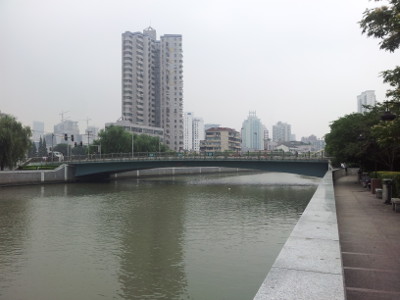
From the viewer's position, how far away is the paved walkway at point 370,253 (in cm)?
611

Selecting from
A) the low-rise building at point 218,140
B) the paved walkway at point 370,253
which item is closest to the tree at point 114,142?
the paved walkway at point 370,253

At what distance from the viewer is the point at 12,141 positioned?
48094 mm

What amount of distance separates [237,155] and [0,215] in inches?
1416

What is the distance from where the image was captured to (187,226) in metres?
19.8

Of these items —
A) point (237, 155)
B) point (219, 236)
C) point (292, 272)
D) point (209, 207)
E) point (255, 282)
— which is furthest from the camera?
point (237, 155)

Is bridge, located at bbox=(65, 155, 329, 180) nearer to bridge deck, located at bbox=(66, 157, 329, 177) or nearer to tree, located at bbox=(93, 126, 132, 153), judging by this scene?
bridge deck, located at bbox=(66, 157, 329, 177)

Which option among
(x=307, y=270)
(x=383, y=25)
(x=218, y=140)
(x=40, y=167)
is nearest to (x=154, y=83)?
(x=218, y=140)

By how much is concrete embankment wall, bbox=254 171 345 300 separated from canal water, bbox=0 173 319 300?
141 inches

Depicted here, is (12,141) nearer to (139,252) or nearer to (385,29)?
(139,252)

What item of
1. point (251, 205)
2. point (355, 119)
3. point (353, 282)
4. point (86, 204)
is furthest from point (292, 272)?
point (355, 119)

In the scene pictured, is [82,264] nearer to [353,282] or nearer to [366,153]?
[353,282]

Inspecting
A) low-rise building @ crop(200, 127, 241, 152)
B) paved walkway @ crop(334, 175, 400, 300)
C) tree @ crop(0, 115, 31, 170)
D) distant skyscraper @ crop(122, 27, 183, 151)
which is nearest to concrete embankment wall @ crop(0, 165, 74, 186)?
tree @ crop(0, 115, 31, 170)

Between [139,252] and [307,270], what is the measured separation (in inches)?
409

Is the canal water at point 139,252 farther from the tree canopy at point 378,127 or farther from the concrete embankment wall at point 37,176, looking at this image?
the concrete embankment wall at point 37,176
